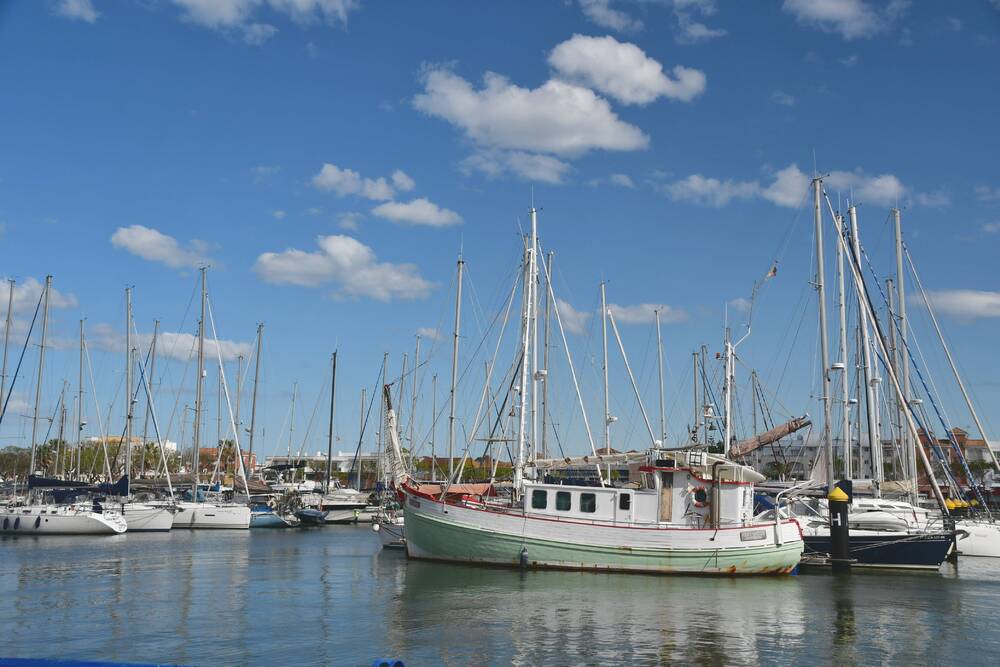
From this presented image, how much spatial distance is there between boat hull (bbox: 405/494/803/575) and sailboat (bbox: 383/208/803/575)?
0.04 metres

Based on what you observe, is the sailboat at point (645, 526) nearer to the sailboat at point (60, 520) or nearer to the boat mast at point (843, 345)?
the boat mast at point (843, 345)

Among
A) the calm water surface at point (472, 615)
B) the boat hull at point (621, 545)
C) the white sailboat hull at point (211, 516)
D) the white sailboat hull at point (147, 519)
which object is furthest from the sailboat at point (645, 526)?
the white sailboat hull at point (211, 516)

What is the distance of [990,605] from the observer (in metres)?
25.9

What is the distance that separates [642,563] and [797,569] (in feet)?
23.6

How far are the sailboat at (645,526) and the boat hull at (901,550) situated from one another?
4389 millimetres

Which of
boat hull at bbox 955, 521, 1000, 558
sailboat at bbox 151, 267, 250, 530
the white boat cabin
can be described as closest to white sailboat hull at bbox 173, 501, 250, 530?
sailboat at bbox 151, 267, 250, 530

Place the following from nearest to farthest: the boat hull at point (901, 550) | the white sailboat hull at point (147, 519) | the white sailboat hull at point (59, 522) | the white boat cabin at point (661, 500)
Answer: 1. the white boat cabin at point (661, 500)
2. the boat hull at point (901, 550)
3. the white sailboat hull at point (59, 522)
4. the white sailboat hull at point (147, 519)

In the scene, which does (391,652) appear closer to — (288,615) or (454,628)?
(454,628)

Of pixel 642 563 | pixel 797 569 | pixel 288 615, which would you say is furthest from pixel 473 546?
pixel 797 569

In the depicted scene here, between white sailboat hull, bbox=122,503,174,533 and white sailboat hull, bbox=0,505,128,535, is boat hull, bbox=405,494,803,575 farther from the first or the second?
white sailboat hull, bbox=122,503,174,533

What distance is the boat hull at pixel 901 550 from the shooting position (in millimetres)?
33688

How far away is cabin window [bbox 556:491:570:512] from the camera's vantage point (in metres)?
31.5

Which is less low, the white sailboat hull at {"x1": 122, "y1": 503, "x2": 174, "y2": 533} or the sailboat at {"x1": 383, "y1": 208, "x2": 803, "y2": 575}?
the sailboat at {"x1": 383, "y1": 208, "x2": 803, "y2": 575}

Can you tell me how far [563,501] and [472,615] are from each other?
942 cm
